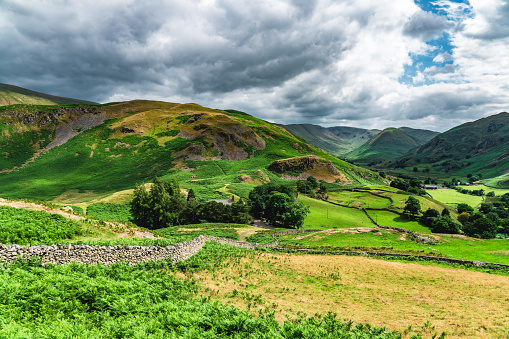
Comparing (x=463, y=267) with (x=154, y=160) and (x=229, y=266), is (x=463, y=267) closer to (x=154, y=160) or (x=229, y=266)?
(x=229, y=266)

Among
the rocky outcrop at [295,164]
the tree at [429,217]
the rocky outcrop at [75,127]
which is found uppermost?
the rocky outcrop at [75,127]

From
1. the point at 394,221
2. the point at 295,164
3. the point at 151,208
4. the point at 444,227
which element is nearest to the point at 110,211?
the point at 151,208

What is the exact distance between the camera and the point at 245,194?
3861 inches

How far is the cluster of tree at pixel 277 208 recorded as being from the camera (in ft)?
231

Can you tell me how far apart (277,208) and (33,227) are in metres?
63.8

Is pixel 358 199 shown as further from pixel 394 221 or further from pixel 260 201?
pixel 260 201

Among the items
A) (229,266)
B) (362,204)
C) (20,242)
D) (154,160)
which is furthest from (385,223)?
(154,160)

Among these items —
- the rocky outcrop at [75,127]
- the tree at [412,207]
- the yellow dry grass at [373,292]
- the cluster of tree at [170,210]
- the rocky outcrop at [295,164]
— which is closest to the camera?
the yellow dry grass at [373,292]

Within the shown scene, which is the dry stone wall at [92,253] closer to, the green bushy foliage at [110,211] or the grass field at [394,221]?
the green bushy foliage at [110,211]

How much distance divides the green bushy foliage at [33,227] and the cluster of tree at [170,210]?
30.1 meters

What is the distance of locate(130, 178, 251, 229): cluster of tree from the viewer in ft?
176

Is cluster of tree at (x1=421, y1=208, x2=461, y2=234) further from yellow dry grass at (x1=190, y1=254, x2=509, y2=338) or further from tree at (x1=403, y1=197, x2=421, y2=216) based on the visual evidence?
yellow dry grass at (x1=190, y1=254, x2=509, y2=338)

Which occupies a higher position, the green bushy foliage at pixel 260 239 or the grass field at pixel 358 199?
the grass field at pixel 358 199

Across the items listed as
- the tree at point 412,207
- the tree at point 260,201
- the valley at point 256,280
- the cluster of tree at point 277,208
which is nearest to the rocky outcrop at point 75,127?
the valley at point 256,280
